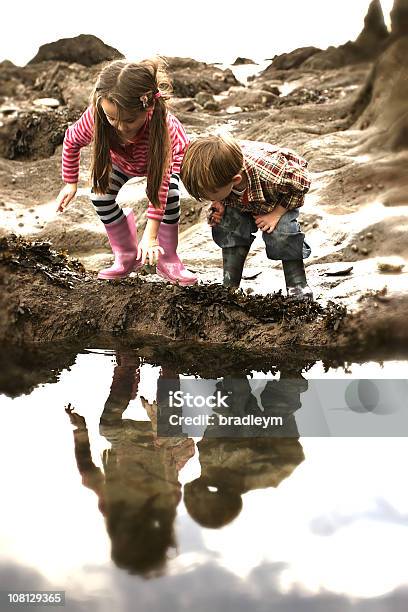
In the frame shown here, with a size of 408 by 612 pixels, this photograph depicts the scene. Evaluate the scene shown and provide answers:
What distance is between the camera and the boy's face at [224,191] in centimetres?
325

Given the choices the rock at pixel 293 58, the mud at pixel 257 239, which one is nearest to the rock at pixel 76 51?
the mud at pixel 257 239

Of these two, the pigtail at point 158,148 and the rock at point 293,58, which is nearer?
the pigtail at point 158,148

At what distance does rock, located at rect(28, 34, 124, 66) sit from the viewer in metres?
14.5

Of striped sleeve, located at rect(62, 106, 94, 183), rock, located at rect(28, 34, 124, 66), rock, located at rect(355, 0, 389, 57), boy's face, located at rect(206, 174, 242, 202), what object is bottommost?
boy's face, located at rect(206, 174, 242, 202)

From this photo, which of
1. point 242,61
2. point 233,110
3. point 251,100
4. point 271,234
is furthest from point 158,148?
point 242,61

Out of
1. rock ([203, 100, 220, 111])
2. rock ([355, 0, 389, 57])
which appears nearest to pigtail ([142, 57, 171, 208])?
rock ([203, 100, 220, 111])

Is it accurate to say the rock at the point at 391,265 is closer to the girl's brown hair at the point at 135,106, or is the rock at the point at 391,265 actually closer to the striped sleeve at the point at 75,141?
the girl's brown hair at the point at 135,106

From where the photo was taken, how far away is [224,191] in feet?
10.8

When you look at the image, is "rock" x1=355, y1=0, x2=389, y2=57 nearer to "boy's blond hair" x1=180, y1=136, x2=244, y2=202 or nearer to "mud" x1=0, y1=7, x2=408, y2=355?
"mud" x1=0, y1=7, x2=408, y2=355

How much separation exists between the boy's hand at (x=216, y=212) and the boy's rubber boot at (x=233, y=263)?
16 cm

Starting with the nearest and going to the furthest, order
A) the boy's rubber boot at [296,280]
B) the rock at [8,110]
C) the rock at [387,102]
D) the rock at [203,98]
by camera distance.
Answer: the boy's rubber boot at [296,280], the rock at [387,102], the rock at [8,110], the rock at [203,98]

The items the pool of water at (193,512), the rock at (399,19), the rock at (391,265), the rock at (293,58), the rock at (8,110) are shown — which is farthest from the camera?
the rock at (293,58)

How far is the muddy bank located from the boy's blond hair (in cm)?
59

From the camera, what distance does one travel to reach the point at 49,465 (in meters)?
2.10
